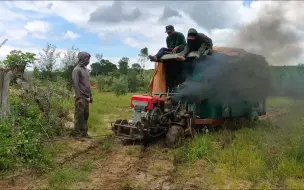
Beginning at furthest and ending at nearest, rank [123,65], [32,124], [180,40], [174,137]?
[123,65], [180,40], [174,137], [32,124]

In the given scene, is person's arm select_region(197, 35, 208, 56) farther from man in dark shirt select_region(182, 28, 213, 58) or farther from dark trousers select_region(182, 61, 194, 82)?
dark trousers select_region(182, 61, 194, 82)

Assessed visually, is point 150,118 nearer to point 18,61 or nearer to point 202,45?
point 202,45

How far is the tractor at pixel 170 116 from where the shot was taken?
8.52 meters

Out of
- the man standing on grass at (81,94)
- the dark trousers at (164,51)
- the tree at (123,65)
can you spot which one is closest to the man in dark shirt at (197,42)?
the dark trousers at (164,51)

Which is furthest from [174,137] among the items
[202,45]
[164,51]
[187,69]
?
[164,51]

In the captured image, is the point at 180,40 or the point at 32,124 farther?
the point at 180,40

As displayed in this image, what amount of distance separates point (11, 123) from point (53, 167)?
1679 millimetres

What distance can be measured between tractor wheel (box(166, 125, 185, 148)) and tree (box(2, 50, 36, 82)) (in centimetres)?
451

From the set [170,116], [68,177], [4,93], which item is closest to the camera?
[68,177]

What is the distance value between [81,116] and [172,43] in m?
3.40

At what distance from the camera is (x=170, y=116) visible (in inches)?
357

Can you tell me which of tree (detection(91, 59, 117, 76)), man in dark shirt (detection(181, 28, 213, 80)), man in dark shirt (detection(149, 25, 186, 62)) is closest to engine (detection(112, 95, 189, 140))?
man in dark shirt (detection(181, 28, 213, 80))

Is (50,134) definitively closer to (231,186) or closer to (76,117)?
(76,117)

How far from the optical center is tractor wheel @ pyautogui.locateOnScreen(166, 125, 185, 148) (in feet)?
27.6
